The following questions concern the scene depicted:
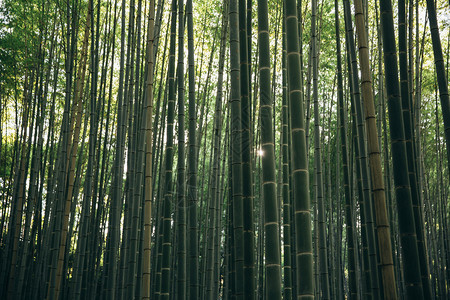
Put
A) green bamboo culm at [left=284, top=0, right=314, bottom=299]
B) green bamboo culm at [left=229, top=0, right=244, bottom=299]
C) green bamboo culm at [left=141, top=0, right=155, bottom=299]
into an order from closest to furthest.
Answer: green bamboo culm at [left=284, top=0, right=314, bottom=299], green bamboo culm at [left=229, top=0, right=244, bottom=299], green bamboo culm at [left=141, top=0, right=155, bottom=299]

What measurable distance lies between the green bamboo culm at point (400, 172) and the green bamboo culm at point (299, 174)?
1.62 feet

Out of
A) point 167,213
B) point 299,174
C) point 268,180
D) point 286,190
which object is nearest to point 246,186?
point 268,180

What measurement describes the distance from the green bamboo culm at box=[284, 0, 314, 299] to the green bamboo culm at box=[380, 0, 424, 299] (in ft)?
1.62

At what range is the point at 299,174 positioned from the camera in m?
1.86

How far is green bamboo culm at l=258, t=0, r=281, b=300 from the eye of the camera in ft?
6.10

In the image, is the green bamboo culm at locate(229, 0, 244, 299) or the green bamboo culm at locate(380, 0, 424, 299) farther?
the green bamboo culm at locate(229, 0, 244, 299)

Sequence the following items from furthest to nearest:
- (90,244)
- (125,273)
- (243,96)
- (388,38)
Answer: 1. (90,244)
2. (125,273)
3. (243,96)
4. (388,38)

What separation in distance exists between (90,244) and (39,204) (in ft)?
2.79

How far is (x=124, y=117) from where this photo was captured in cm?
382

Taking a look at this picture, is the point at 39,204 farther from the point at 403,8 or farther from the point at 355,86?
the point at 403,8

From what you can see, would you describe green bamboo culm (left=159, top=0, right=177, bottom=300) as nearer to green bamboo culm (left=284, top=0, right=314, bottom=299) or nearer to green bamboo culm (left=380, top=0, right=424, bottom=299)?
green bamboo culm (left=284, top=0, right=314, bottom=299)

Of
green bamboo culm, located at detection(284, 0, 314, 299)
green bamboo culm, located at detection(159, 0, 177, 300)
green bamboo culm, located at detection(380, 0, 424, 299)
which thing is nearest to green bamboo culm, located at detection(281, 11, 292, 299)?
green bamboo culm, located at detection(159, 0, 177, 300)

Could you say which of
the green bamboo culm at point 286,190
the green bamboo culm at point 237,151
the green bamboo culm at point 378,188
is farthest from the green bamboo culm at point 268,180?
the green bamboo culm at point 286,190

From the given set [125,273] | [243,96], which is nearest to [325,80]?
[125,273]
